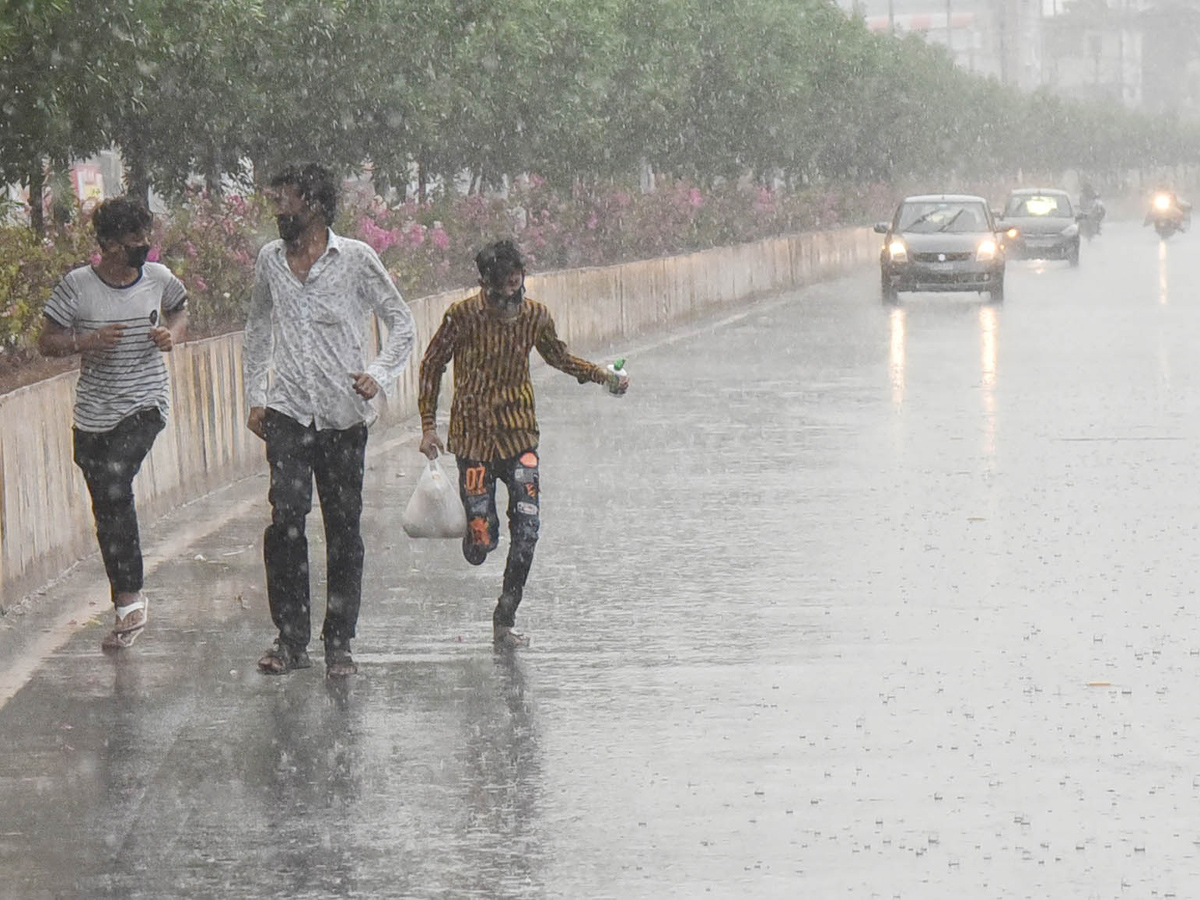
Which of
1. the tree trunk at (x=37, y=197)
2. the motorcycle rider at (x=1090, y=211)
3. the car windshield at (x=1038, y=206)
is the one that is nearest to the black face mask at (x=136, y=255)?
the tree trunk at (x=37, y=197)

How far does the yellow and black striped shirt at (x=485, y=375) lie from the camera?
987 cm

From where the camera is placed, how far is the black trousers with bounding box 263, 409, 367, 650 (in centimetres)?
923

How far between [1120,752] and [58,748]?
307 cm

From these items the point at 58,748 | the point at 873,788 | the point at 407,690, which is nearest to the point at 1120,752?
Answer: the point at 873,788

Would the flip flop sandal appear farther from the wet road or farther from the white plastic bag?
the white plastic bag

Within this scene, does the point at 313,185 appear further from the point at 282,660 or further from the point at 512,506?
the point at 282,660

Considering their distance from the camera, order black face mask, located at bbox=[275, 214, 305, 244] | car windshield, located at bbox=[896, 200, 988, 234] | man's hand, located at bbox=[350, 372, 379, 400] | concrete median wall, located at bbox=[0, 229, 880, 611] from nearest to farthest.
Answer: man's hand, located at bbox=[350, 372, 379, 400]
black face mask, located at bbox=[275, 214, 305, 244]
concrete median wall, located at bbox=[0, 229, 880, 611]
car windshield, located at bbox=[896, 200, 988, 234]

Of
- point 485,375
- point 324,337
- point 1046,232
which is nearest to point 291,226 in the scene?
point 324,337

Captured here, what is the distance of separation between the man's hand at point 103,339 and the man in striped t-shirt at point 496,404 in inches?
42.4

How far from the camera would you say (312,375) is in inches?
360

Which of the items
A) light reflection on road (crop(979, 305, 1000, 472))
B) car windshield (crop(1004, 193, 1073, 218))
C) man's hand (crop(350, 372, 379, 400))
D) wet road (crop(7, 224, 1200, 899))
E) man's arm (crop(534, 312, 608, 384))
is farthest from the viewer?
car windshield (crop(1004, 193, 1073, 218))

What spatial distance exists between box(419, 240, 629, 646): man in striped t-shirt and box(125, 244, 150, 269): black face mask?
41.6 inches

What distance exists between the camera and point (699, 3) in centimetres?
4803

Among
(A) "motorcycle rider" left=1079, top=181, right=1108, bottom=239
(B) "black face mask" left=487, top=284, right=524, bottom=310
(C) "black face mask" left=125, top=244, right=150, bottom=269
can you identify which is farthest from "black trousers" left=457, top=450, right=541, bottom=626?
(A) "motorcycle rider" left=1079, top=181, right=1108, bottom=239
